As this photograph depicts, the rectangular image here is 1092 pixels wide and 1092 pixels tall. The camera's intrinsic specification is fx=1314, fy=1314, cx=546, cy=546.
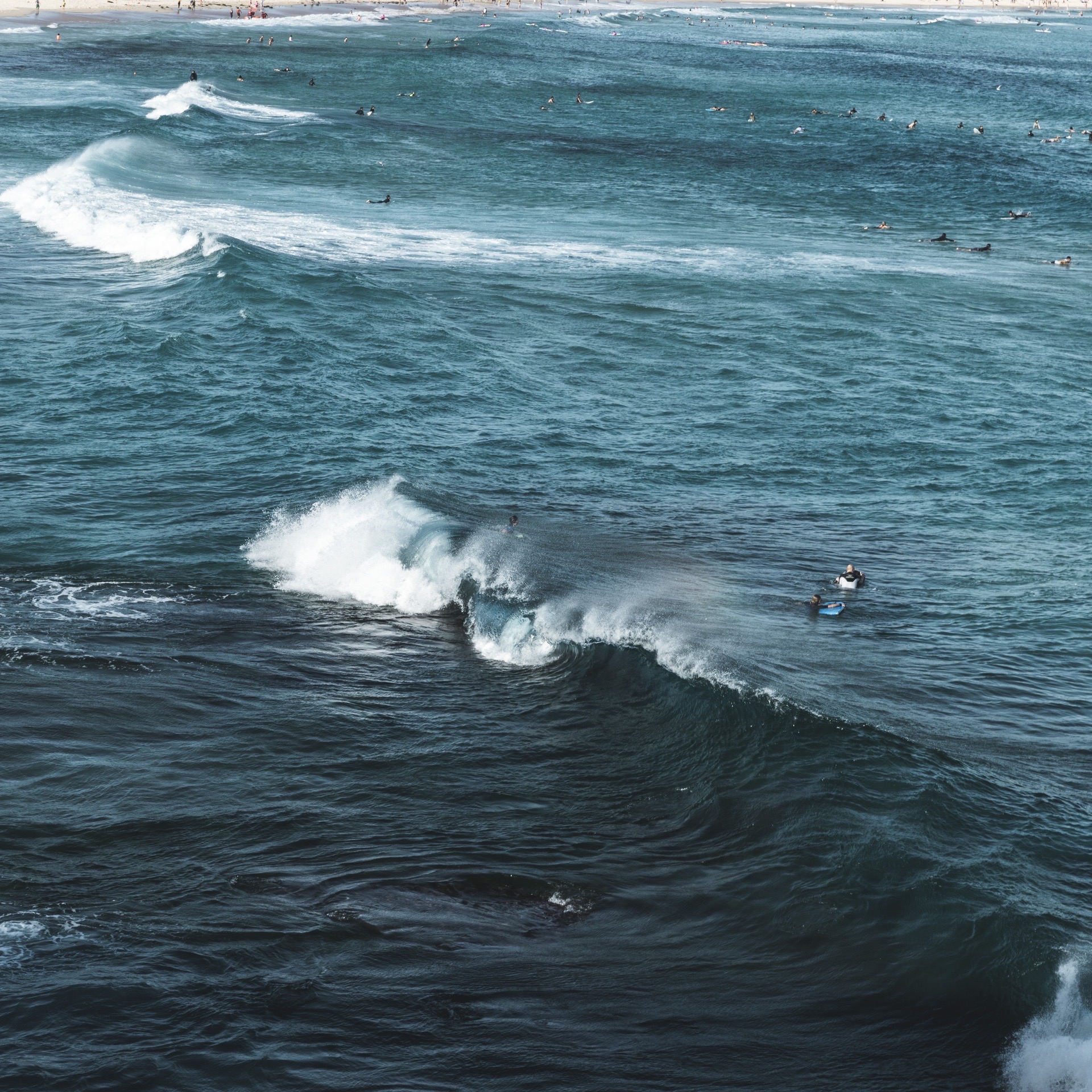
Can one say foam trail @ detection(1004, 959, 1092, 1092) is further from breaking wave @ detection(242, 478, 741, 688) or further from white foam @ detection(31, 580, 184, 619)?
white foam @ detection(31, 580, 184, 619)

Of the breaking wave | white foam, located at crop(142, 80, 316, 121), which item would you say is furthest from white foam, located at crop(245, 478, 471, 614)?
white foam, located at crop(142, 80, 316, 121)

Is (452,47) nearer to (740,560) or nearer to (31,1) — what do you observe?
(31,1)

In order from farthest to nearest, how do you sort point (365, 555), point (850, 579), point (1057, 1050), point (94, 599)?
1. point (365, 555)
2. point (850, 579)
3. point (94, 599)
4. point (1057, 1050)

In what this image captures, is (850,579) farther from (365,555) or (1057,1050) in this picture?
(1057,1050)

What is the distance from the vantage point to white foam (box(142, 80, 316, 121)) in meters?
102

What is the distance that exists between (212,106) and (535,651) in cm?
8936

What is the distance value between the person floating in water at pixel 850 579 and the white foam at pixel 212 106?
80.5 metres

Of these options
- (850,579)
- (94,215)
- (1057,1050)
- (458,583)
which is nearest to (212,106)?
(94,215)

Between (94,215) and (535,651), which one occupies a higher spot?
(94,215)

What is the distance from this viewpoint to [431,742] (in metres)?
24.4

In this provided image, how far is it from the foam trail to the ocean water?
0.21ft

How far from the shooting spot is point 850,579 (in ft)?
108

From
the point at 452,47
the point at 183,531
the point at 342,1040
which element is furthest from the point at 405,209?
the point at 452,47

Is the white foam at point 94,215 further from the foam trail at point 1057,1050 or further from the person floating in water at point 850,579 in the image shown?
the foam trail at point 1057,1050
